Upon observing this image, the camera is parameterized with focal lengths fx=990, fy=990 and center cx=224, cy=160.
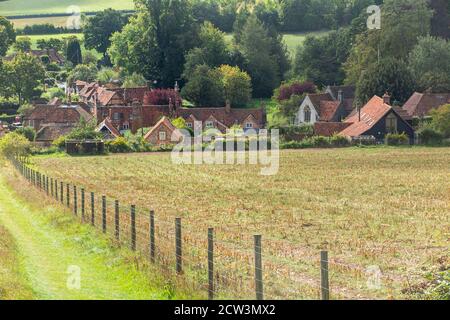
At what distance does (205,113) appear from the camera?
10019cm

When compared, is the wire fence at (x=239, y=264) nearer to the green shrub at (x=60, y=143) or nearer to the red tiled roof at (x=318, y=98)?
the green shrub at (x=60, y=143)

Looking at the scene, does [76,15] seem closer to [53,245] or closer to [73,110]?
[73,110]

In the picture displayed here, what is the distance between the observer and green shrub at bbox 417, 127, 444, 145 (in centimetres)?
8188

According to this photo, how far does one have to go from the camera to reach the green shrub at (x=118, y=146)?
82.7 metres

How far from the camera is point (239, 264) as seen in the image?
18.6 meters

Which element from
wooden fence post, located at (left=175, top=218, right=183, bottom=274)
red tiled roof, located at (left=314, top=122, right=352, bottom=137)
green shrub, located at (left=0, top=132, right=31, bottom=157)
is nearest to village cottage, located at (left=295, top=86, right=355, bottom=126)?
red tiled roof, located at (left=314, top=122, right=352, bottom=137)

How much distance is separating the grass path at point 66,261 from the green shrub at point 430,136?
5697cm

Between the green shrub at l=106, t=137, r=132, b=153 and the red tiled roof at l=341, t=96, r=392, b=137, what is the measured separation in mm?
19001

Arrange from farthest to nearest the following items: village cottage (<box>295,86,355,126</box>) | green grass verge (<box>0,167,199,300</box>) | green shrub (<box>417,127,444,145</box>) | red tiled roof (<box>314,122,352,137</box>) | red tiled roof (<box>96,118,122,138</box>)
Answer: village cottage (<box>295,86,355,126</box>), red tiled roof (<box>96,118,122,138</box>), red tiled roof (<box>314,122,352,137</box>), green shrub (<box>417,127,444,145</box>), green grass verge (<box>0,167,199,300</box>)

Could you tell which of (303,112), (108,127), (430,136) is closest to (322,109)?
(303,112)

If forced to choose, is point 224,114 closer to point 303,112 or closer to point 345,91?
point 303,112

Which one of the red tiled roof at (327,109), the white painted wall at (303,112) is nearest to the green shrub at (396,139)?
the red tiled roof at (327,109)

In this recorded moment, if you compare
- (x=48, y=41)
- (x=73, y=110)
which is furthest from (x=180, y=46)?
(x=48, y=41)

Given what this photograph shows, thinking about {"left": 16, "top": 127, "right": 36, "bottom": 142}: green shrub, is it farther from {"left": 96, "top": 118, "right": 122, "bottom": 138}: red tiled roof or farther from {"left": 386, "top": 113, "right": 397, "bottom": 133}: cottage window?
{"left": 386, "top": 113, "right": 397, "bottom": 133}: cottage window
